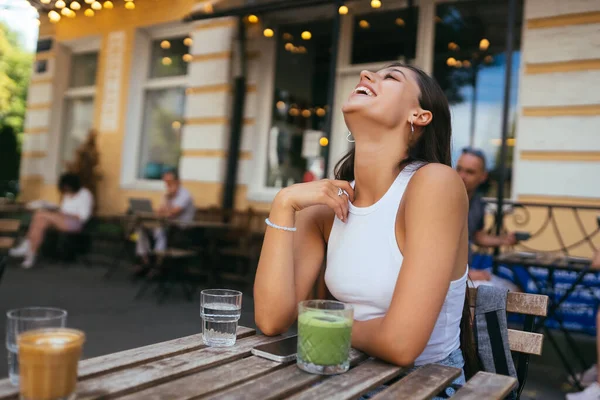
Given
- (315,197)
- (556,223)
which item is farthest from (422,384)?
(556,223)

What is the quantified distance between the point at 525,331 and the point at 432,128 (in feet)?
2.30

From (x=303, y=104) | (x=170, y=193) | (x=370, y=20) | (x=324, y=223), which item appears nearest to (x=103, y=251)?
(x=170, y=193)

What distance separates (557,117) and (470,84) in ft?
5.15

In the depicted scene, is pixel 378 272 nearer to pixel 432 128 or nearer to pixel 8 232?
pixel 432 128

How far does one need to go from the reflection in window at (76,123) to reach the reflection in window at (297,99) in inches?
149

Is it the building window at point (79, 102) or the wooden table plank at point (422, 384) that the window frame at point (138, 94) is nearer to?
the building window at point (79, 102)

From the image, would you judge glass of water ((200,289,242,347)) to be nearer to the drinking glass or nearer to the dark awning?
the drinking glass

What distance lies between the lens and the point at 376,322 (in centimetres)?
138

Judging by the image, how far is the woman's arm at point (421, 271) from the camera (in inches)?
50.6

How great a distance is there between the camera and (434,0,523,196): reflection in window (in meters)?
5.99

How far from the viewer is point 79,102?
9445 mm

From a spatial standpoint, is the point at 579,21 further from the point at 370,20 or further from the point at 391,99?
the point at 391,99

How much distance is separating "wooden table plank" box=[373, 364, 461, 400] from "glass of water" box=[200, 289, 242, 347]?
1.50 feet

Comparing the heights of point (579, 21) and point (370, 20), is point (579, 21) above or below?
below
